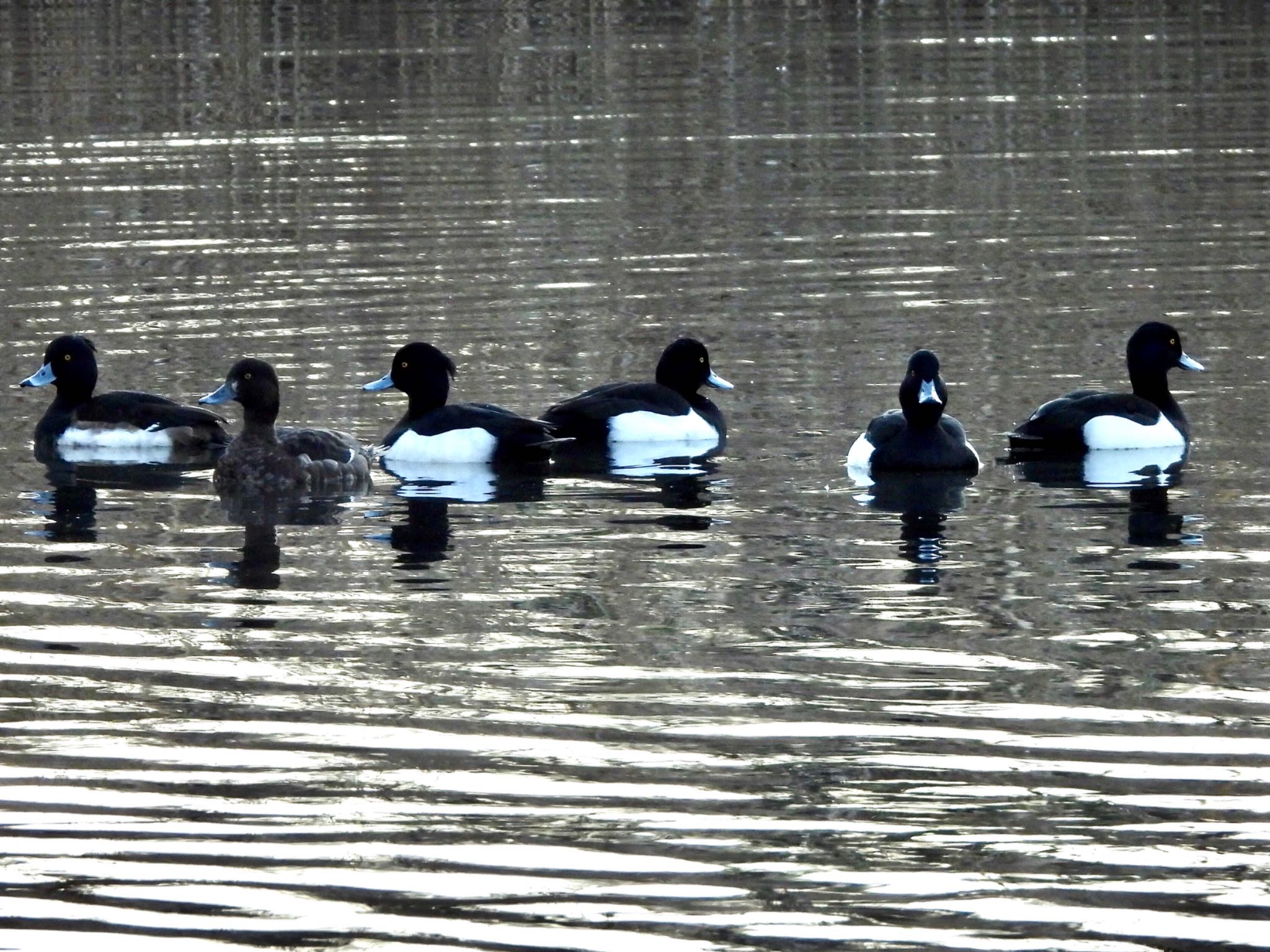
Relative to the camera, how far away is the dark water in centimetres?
771

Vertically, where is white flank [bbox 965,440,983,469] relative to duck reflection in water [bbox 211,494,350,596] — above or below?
above

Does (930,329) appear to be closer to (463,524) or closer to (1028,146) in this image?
(463,524)

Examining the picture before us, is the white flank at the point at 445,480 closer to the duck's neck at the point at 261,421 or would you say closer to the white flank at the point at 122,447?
the duck's neck at the point at 261,421

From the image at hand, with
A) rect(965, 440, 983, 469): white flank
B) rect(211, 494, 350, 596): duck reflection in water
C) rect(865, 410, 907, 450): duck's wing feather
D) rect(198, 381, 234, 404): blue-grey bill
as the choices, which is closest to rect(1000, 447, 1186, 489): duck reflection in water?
rect(965, 440, 983, 469): white flank

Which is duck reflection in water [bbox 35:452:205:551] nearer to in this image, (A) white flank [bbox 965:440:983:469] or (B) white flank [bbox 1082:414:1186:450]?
(A) white flank [bbox 965:440:983:469]

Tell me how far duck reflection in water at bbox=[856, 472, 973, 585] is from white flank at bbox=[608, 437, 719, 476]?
148 cm

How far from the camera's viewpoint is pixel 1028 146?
33.8 meters

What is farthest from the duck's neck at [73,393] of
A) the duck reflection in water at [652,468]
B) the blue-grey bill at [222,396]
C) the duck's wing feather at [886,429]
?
the duck's wing feather at [886,429]

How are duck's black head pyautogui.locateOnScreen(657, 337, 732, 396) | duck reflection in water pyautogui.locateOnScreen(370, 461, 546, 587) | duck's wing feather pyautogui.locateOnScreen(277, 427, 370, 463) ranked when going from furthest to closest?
1. duck's black head pyautogui.locateOnScreen(657, 337, 732, 396)
2. duck's wing feather pyautogui.locateOnScreen(277, 427, 370, 463)
3. duck reflection in water pyautogui.locateOnScreen(370, 461, 546, 587)

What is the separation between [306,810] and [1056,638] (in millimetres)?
3914

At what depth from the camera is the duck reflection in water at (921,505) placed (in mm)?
12742

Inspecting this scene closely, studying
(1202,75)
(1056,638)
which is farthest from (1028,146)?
(1056,638)

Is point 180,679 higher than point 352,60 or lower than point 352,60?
lower

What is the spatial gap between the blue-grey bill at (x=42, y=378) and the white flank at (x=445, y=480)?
301 cm
